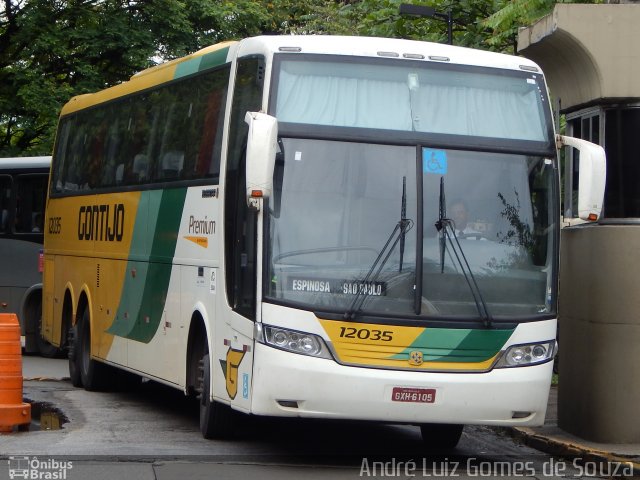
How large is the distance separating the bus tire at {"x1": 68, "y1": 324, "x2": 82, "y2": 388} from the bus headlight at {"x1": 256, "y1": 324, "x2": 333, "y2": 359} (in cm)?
753

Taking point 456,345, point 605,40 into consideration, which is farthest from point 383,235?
point 605,40

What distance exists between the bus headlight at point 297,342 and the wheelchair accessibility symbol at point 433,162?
1647mm

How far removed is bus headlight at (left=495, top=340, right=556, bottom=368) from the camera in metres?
10.3

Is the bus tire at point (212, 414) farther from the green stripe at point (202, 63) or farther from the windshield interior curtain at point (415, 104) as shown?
the green stripe at point (202, 63)

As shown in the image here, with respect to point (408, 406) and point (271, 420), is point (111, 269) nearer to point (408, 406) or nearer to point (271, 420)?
point (271, 420)

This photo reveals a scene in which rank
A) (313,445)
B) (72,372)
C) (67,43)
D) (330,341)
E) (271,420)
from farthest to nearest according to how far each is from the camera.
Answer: (67,43), (72,372), (271,420), (313,445), (330,341)

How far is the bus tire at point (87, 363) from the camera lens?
1650cm

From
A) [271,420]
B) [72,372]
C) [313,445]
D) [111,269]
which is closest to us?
[313,445]

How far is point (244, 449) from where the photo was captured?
11.4 m

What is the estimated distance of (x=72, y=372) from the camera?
56.9 feet

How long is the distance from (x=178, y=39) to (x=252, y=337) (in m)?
21.2

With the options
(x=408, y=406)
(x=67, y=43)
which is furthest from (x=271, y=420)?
(x=67, y=43)

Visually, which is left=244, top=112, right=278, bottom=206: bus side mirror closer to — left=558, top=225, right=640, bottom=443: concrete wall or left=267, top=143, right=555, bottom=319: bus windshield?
left=267, top=143, right=555, bottom=319: bus windshield

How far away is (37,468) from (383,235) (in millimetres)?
3220
